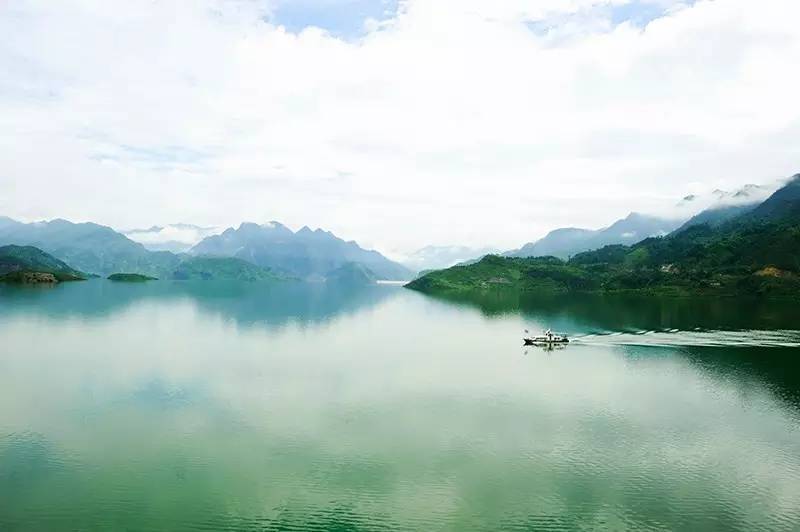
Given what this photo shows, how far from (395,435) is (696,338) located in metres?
89.8

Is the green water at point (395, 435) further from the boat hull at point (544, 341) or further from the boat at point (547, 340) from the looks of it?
the boat at point (547, 340)

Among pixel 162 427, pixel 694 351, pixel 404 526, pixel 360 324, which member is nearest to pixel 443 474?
pixel 404 526

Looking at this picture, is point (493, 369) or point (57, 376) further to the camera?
point (493, 369)

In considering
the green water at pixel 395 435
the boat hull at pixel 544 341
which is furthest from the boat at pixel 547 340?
the green water at pixel 395 435

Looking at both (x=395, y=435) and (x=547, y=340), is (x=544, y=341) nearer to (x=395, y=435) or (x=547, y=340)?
(x=547, y=340)

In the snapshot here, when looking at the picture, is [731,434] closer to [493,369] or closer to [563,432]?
[563,432]

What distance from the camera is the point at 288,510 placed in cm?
3544

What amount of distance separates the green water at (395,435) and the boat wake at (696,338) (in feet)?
4.12

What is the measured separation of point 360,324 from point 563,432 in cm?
10318

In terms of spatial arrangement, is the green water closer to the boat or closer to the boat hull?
the boat hull

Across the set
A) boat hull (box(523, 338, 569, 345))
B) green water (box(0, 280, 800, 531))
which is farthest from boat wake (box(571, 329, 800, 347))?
boat hull (box(523, 338, 569, 345))

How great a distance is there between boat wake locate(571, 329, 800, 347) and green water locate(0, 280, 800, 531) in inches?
49.4

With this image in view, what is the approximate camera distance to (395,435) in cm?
5112

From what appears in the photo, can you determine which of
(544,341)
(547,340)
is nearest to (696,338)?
(547,340)
